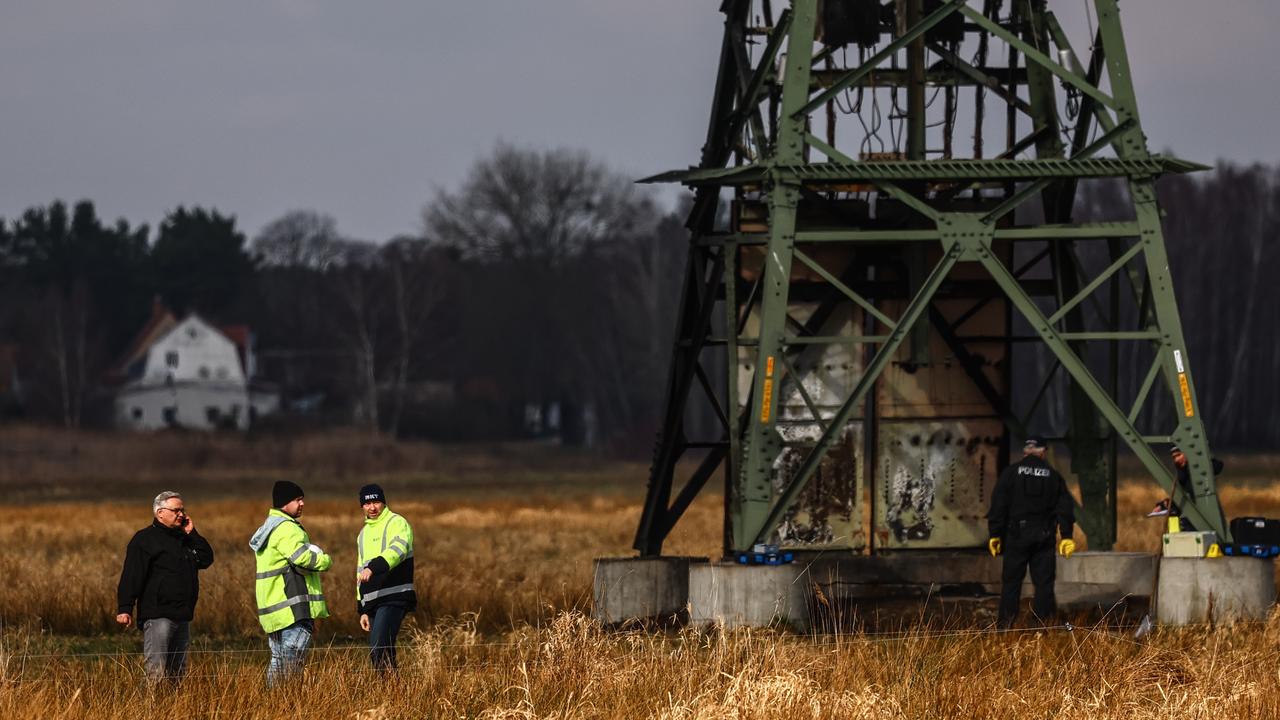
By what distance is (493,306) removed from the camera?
9938cm

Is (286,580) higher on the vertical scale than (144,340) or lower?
lower

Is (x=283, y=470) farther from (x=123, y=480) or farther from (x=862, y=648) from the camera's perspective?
(x=862, y=648)

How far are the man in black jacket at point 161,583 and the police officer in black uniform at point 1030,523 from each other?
734cm

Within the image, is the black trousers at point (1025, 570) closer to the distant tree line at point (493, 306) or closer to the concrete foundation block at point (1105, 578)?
the concrete foundation block at point (1105, 578)

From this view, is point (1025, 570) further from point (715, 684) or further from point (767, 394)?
point (715, 684)

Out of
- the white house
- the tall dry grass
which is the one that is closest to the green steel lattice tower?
the tall dry grass

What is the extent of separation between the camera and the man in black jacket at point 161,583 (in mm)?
13773

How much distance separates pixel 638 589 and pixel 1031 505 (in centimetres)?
424

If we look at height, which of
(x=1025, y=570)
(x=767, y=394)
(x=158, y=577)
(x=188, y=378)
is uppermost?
(x=188, y=378)

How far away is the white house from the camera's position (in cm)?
10012

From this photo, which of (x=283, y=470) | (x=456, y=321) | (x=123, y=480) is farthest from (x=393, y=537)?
(x=456, y=321)

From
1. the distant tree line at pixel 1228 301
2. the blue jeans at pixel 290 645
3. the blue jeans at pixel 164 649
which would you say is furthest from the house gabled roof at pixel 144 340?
the blue jeans at pixel 290 645

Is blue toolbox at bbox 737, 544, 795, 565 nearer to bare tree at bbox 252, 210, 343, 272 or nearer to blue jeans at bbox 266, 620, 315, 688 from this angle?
blue jeans at bbox 266, 620, 315, 688

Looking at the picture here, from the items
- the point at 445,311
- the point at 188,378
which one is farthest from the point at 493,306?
the point at 188,378
